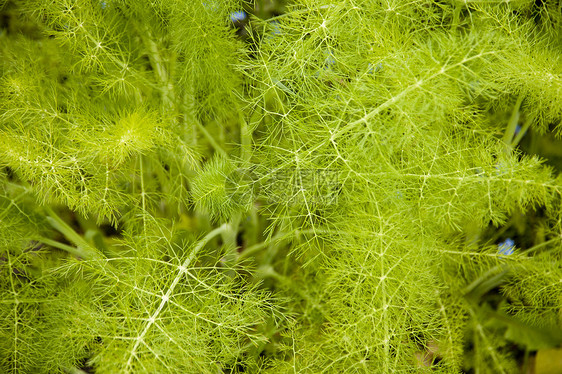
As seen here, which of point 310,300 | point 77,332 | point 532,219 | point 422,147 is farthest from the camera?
point 532,219

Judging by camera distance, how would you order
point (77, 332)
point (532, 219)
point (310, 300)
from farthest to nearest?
point (532, 219) → point (310, 300) → point (77, 332)

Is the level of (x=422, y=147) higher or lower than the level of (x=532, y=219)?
higher

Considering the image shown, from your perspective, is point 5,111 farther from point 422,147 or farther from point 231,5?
point 422,147

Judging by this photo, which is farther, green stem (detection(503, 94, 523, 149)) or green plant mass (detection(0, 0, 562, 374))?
green stem (detection(503, 94, 523, 149))

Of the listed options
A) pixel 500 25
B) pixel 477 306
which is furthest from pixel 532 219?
pixel 500 25

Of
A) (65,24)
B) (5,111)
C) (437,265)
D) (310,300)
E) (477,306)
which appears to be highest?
(65,24)

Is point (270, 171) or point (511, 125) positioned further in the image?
point (511, 125)

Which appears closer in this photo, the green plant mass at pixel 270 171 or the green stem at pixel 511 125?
the green plant mass at pixel 270 171

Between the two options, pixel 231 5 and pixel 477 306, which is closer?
pixel 231 5
